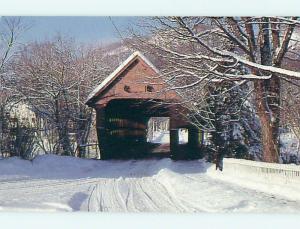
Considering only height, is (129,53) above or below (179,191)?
above

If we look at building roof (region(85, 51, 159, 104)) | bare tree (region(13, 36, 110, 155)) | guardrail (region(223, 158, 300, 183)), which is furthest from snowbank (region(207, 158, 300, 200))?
bare tree (region(13, 36, 110, 155))

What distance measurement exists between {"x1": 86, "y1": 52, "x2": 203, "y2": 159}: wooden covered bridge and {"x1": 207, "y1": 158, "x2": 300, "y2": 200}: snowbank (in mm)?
311

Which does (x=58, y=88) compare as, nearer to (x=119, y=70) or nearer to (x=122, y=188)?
(x=119, y=70)

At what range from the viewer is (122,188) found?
4305 millimetres

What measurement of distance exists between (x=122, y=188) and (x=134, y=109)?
0.64 m

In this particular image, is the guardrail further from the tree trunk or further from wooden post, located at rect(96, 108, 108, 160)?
wooden post, located at rect(96, 108, 108, 160)

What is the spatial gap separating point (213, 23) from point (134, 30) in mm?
632

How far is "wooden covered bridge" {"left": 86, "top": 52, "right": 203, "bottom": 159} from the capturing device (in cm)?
430

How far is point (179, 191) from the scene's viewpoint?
4219 millimetres

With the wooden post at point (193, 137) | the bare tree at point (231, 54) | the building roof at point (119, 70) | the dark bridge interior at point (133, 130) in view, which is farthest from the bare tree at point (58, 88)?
the wooden post at point (193, 137)

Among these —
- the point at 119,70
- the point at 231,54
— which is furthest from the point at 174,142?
the point at 231,54

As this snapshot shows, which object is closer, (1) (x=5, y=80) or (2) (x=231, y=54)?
(2) (x=231, y=54)
